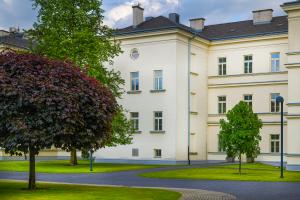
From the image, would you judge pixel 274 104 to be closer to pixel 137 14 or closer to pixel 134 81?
pixel 134 81

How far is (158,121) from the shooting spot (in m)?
46.2

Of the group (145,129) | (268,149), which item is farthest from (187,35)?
(268,149)

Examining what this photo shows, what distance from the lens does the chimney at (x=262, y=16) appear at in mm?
51188

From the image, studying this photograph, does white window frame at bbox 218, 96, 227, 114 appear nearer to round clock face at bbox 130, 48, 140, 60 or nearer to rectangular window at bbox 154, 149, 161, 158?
rectangular window at bbox 154, 149, 161, 158

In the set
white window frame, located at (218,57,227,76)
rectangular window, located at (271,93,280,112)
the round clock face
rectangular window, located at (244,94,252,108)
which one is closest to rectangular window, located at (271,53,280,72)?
rectangular window, located at (271,93,280,112)

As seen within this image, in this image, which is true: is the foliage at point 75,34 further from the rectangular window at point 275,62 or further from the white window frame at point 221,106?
the rectangular window at point 275,62

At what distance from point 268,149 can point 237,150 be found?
14.6m

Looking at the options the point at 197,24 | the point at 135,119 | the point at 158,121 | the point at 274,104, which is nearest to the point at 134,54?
the point at 135,119

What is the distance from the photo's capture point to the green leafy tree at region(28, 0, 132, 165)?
3788cm

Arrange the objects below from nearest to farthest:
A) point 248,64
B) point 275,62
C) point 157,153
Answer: point 157,153 → point 275,62 → point 248,64

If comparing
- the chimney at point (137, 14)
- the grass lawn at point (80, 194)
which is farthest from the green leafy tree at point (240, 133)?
the chimney at point (137, 14)

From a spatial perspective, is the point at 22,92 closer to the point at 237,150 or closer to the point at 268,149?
the point at 237,150

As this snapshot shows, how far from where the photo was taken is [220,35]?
5150 centimetres

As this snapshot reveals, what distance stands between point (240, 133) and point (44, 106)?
17.1 metres
